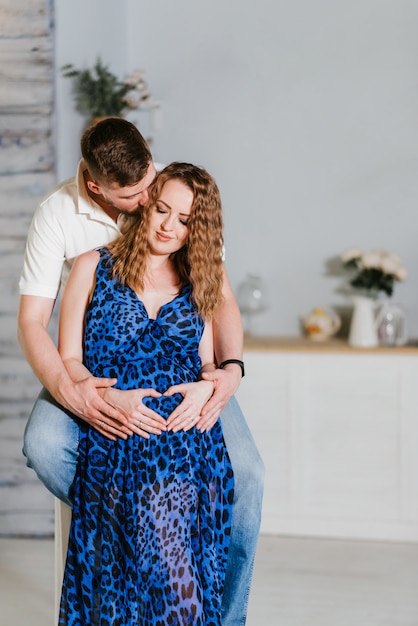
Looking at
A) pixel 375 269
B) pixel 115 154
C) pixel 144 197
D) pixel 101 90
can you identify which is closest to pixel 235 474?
pixel 144 197

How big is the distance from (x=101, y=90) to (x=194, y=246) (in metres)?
1.50

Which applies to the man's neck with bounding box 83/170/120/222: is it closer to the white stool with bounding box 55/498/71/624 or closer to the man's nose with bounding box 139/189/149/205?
the man's nose with bounding box 139/189/149/205

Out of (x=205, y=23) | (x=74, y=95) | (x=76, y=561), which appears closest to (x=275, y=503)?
(x=76, y=561)

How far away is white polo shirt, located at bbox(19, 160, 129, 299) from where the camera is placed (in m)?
2.35

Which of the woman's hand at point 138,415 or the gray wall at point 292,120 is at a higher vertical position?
the gray wall at point 292,120

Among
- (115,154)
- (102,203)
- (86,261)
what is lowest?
(86,261)

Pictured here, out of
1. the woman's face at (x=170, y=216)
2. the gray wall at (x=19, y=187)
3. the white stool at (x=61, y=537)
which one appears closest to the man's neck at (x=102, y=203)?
the woman's face at (x=170, y=216)

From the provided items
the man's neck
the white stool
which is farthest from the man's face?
the white stool

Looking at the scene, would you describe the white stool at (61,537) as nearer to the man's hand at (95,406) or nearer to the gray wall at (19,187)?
the man's hand at (95,406)

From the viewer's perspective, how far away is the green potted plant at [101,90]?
346 centimetres

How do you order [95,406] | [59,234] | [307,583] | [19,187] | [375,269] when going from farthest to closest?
[375,269] → [19,187] → [307,583] → [59,234] → [95,406]

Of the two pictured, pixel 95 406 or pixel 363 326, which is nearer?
pixel 95 406

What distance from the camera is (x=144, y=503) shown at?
201cm

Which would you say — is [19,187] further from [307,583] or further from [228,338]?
[307,583]
